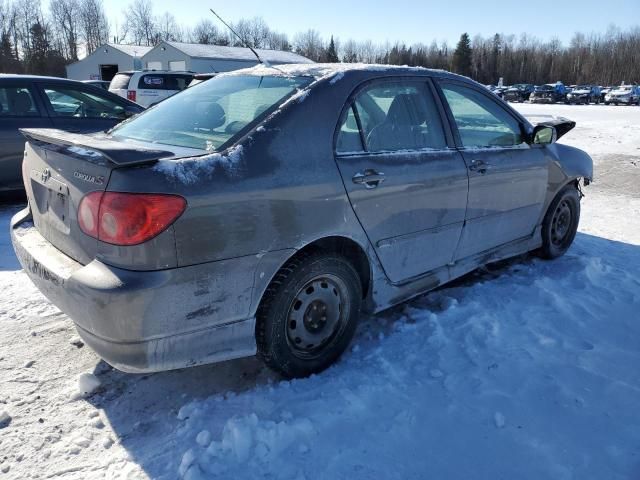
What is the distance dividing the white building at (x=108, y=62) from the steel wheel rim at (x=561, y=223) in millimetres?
51993

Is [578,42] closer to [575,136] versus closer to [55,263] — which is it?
[575,136]

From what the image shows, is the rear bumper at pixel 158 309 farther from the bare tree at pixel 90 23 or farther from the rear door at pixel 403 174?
the bare tree at pixel 90 23

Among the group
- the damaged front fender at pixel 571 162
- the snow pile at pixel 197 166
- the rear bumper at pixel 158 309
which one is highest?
the snow pile at pixel 197 166

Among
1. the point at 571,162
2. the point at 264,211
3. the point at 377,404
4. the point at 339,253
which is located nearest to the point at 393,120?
the point at 339,253

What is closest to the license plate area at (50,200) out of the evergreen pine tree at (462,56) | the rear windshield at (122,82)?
the rear windshield at (122,82)

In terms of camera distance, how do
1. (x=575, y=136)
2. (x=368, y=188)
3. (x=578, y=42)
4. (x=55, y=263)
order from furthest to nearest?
(x=578, y=42) → (x=575, y=136) → (x=368, y=188) → (x=55, y=263)

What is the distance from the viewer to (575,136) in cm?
1600

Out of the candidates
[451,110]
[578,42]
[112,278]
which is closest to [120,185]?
[112,278]

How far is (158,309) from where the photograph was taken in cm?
220

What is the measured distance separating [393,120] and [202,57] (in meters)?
41.7

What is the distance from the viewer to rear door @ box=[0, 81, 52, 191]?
6.27 meters

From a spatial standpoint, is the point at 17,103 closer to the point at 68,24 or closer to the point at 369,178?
the point at 369,178

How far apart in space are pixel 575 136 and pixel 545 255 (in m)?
13.1

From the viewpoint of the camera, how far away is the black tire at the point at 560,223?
4.61 m
